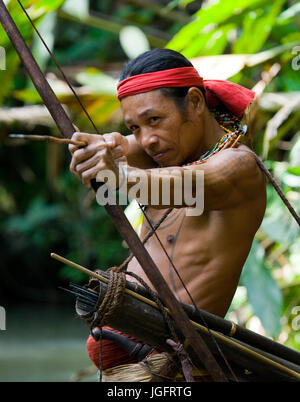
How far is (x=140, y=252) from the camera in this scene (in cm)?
139

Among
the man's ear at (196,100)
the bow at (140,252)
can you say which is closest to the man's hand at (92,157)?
the bow at (140,252)

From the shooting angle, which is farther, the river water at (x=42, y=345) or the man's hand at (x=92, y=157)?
the river water at (x=42, y=345)

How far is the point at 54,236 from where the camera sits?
7.69 meters

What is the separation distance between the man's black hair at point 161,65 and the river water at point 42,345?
2.81m

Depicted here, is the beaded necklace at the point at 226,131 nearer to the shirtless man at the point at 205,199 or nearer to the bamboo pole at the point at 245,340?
the shirtless man at the point at 205,199

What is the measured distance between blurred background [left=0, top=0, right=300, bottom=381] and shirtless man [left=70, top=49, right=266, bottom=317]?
9.8 inches

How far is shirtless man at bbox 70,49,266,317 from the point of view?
1.64 meters

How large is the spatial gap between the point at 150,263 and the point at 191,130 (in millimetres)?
519

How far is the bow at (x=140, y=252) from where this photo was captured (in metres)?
1.38

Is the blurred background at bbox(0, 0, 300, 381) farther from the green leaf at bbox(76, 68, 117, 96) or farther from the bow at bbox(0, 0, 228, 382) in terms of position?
the bow at bbox(0, 0, 228, 382)

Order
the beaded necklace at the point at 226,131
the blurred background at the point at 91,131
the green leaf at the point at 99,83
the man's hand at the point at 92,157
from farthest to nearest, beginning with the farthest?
the green leaf at the point at 99,83 < the blurred background at the point at 91,131 < the beaded necklace at the point at 226,131 < the man's hand at the point at 92,157

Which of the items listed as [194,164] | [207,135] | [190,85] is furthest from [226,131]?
[194,164]

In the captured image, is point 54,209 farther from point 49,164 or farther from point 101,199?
point 101,199

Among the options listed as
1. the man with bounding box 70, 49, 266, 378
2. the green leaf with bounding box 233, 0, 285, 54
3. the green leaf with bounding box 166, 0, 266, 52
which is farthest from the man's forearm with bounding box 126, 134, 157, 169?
the green leaf with bounding box 233, 0, 285, 54
